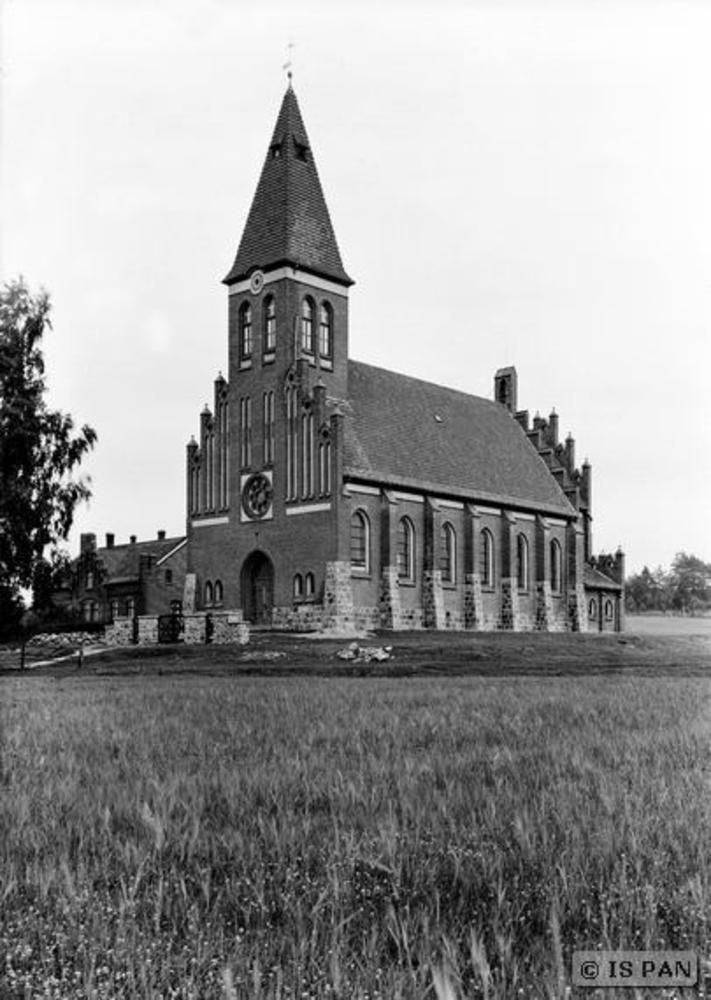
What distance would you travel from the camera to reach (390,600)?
48.1 meters

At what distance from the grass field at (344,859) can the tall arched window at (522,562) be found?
165 ft

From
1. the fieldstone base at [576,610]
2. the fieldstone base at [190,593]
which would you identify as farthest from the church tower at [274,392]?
the fieldstone base at [576,610]

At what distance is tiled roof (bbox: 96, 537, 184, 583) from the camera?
7150cm

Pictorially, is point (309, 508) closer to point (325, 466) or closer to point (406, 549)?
point (325, 466)

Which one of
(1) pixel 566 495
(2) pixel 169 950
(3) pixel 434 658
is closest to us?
(2) pixel 169 950

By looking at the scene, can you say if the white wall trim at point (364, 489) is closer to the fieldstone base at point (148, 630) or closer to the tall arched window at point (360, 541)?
the tall arched window at point (360, 541)

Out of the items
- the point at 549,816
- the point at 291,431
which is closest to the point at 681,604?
the point at 291,431

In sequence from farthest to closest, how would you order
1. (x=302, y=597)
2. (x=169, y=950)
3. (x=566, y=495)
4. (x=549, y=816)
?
(x=566, y=495) < (x=302, y=597) < (x=549, y=816) < (x=169, y=950)

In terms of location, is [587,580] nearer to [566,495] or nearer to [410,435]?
[566,495]

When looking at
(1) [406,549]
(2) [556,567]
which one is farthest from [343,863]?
(2) [556,567]

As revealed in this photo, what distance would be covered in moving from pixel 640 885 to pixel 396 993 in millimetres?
1504

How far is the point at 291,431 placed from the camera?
4916 centimetres

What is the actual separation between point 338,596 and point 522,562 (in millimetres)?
16717

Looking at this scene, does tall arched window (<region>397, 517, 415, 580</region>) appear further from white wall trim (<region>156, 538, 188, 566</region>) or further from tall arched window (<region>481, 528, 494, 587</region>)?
white wall trim (<region>156, 538, 188, 566</region>)
